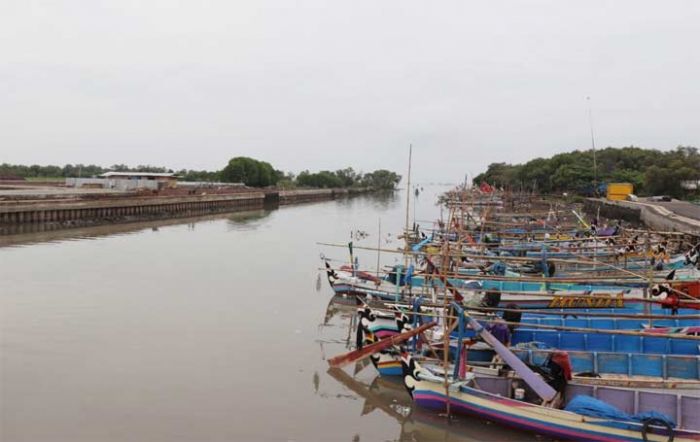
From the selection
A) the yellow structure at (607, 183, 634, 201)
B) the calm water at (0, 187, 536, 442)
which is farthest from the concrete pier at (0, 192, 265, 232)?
the yellow structure at (607, 183, 634, 201)

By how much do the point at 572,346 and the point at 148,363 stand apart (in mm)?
9870

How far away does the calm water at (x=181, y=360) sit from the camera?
10.9 m

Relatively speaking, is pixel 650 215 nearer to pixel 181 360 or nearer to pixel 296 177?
pixel 181 360

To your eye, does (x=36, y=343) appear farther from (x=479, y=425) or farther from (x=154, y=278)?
(x=479, y=425)

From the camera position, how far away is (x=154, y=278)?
24.3m

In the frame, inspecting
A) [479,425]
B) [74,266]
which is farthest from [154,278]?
[479,425]

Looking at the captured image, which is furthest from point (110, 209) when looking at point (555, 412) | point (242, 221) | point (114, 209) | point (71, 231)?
point (555, 412)

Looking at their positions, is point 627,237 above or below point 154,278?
above

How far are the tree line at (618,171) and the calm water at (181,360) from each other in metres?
46.4

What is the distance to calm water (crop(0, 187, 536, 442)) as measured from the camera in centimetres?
1085

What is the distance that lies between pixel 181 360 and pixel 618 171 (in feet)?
234

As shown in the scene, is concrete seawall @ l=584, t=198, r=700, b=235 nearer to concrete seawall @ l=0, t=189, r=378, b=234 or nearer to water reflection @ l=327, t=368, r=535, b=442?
water reflection @ l=327, t=368, r=535, b=442

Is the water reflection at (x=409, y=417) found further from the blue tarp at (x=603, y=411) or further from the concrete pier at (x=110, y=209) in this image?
the concrete pier at (x=110, y=209)

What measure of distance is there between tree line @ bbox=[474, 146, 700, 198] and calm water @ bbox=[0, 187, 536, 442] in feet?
152
